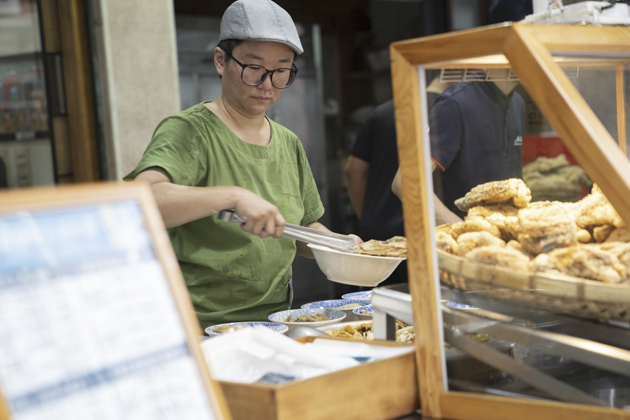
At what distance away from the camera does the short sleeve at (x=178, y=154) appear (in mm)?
1457

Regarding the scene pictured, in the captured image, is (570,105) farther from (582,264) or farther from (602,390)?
(602,390)

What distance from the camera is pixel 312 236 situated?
4.10 feet

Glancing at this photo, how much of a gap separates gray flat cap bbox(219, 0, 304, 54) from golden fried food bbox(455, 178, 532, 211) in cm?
80

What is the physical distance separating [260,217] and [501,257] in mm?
541

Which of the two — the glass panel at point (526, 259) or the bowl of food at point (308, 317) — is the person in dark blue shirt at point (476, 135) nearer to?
the glass panel at point (526, 259)

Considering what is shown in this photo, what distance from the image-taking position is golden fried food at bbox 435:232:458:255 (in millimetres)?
868

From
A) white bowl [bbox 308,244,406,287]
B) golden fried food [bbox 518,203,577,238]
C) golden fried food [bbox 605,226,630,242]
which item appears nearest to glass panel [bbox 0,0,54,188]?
white bowl [bbox 308,244,406,287]

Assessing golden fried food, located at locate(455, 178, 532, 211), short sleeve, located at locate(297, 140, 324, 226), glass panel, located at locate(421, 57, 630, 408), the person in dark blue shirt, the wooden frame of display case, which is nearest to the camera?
the wooden frame of display case

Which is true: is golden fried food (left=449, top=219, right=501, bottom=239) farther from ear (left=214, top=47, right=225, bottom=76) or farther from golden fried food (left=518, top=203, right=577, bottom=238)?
ear (left=214, top=47, right=225, bottom=76)

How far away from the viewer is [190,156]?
5.10 ft

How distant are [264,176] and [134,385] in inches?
46.4

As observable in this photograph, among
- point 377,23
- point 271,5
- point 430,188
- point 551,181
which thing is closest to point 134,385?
point 430,188

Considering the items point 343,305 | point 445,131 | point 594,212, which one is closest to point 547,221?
point 594,212

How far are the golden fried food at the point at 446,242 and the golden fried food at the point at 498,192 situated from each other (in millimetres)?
156
